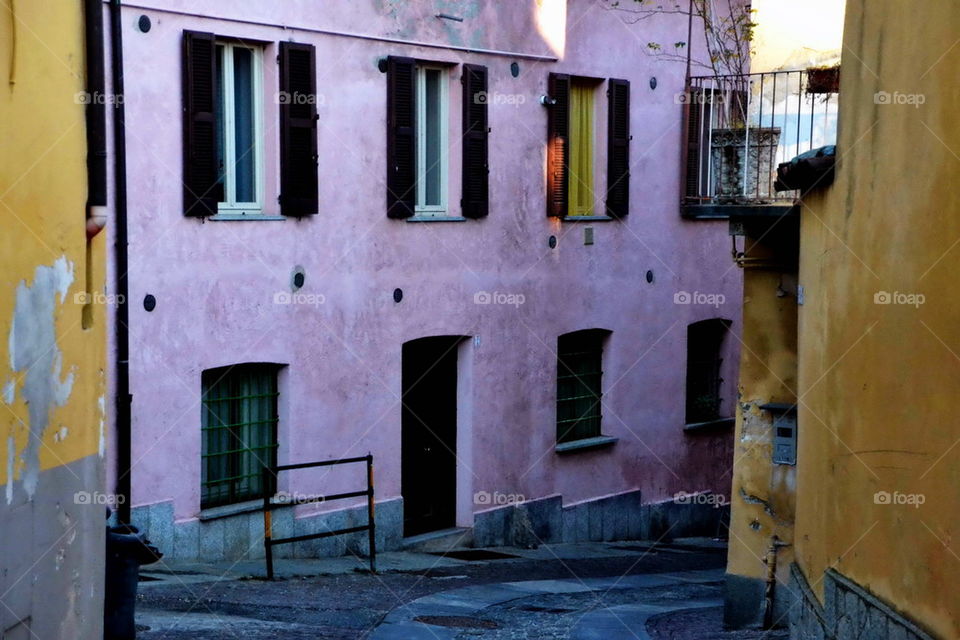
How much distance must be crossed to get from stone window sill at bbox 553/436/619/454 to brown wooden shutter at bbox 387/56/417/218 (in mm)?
4189

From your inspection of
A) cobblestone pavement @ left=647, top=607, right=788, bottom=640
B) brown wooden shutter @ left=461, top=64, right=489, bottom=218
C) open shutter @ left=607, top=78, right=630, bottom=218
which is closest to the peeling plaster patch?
cobblestone pavement @ left=647, top=607, right=788, bottom=640

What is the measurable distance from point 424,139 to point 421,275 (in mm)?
1553

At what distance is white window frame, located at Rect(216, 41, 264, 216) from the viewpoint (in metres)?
14.9

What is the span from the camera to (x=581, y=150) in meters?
19.8

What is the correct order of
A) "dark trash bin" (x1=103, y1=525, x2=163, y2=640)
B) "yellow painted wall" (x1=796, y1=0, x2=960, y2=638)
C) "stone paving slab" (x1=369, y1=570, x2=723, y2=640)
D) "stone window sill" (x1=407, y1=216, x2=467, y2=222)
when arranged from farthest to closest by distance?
"stone window sill" (x1=407, y1=216, x2=467, y2=222) < "stone paving slab" (x1=369, y1=570, x2=723, y2=640) < "dark trash bin" (x1=103, y1=525, x2=163, y2=640) < "yellow painted wall" (x1=796, y1=0, x2=960, y2=638)

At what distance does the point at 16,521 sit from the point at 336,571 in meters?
7.56

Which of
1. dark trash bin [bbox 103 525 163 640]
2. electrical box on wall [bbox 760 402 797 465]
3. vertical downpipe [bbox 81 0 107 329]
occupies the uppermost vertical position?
vertical downpipe [bbox 81 0 107 329]

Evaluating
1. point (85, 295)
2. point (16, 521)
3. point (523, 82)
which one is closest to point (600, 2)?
point (523, 82)

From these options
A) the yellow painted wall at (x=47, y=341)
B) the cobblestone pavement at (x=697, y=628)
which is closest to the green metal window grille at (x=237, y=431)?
the cobblestone pavement at (x=697, y=628)

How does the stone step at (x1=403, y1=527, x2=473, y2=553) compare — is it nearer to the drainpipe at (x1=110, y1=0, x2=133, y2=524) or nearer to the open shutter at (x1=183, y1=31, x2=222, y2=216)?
the drainpipe at (x1=110, y1=0, x2=133, y2=524)

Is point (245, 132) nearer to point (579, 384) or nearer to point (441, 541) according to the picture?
point (441, 541)

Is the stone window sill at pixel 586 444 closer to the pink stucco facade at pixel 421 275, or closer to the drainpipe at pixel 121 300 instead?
the pink stucco facade at pixel 421 275

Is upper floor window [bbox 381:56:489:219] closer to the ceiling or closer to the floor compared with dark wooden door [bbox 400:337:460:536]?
closer to the ceiling

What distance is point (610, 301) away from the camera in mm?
20172
